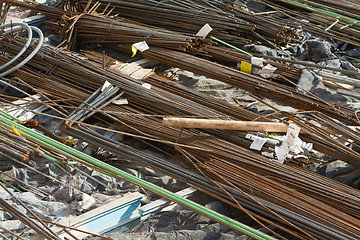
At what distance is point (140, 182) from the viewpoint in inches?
143

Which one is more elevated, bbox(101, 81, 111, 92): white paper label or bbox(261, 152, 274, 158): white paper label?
bbox(101, 81, 111, 92): white paper label

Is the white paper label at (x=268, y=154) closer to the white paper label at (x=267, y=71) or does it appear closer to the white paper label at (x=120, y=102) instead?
the white paper label at (x=120, y=102)

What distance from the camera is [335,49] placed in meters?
6.63

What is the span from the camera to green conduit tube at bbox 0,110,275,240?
3.33m

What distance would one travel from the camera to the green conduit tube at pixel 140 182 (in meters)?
3.33

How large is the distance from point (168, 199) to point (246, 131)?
3.55 feet

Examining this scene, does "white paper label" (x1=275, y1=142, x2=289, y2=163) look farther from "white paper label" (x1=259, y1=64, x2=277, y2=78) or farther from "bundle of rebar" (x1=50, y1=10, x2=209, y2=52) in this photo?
"bundle of rebar" (x1=50, y1=10, x2=209, y2=52)

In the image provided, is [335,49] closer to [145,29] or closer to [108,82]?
[145,29]

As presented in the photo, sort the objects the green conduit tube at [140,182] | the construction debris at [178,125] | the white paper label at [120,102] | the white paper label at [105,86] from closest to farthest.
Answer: the green conduit tube at [140,182], the construction debris at [178,125], the white paper label at [120,102], the white paper label at [105,86]

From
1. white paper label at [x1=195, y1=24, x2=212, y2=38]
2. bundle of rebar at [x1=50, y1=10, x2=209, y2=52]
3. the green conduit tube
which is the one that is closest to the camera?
the green conduit tube

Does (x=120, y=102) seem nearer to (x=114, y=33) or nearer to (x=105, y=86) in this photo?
(x=105, y=86)

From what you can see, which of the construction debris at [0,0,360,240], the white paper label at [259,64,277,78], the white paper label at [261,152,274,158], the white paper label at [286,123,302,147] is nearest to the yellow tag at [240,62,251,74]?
the construction debris at [0,0,360,240]

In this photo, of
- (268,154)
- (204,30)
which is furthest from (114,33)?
(268,154)

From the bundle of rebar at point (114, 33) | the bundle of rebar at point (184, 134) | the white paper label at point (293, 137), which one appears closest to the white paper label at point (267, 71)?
the bundle of rebar at point (114, 33)
